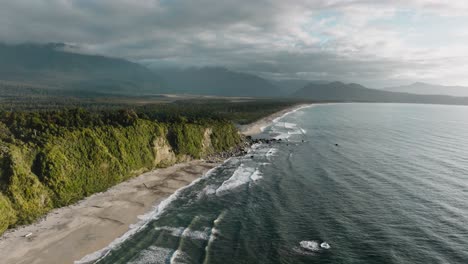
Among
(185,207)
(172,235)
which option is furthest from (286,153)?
(172,235)

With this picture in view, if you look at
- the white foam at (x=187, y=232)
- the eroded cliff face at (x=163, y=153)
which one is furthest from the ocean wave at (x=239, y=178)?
the eroded cliff face at (x=163, y=153)

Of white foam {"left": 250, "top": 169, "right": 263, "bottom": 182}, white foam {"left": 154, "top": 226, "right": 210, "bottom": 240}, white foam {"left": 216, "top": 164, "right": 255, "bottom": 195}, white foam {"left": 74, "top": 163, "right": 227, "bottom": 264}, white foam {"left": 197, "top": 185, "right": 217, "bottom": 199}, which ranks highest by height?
white foam {"left": 250, "top": 169, "right": 263, "bottom": 182}

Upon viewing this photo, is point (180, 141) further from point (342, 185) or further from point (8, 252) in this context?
point (8, 252)

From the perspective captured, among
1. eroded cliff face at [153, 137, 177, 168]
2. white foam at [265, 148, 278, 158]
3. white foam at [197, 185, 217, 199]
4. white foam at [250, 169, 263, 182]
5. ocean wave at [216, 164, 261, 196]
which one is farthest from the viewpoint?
white foam at [265, 148, 278, 158]

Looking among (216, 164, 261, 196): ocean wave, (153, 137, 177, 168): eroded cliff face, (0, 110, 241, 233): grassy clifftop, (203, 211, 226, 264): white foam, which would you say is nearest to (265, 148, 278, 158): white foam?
(216, 164, 261, 196): ocean wave

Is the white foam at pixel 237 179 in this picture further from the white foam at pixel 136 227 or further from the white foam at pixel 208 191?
the white foam at pixel 136 227

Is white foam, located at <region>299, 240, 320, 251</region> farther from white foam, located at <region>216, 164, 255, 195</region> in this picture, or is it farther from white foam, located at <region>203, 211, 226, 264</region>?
white foam, located at <region>216, 164, 255, 195</region>

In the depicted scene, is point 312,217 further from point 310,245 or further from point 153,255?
point 153,255

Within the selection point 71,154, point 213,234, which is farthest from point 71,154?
point 213,234
